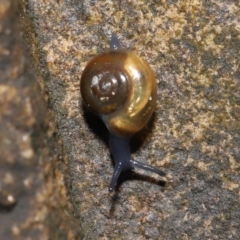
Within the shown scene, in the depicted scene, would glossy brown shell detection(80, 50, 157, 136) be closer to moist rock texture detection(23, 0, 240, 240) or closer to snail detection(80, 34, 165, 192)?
snail detection(80, 34, 165, 192)

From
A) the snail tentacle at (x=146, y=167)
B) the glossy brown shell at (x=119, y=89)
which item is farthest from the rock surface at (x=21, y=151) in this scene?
the snail tentacle at (x=146, y=167)

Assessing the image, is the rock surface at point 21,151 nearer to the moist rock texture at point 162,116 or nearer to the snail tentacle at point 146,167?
the moist rock texture at point 162,116

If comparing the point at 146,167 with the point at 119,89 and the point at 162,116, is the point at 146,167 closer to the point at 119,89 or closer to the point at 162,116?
the point at 162,116

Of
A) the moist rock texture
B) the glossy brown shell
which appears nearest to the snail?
the glossy brown shell

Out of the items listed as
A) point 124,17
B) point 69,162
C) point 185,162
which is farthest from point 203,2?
point 69,162

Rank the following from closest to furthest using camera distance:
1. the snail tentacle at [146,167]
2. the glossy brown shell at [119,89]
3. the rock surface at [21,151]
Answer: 1. the rock surface at [21,151]
2. the glossy brown shell at [119,89]
3. the snail tentacle at [146,167]

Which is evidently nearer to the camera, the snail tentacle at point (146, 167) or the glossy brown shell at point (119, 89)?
the glossy brown shell at point (119, 89)

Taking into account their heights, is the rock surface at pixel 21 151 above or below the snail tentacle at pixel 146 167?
above

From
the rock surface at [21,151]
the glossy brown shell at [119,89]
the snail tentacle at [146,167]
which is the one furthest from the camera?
the snail tentacle at [146,167]
